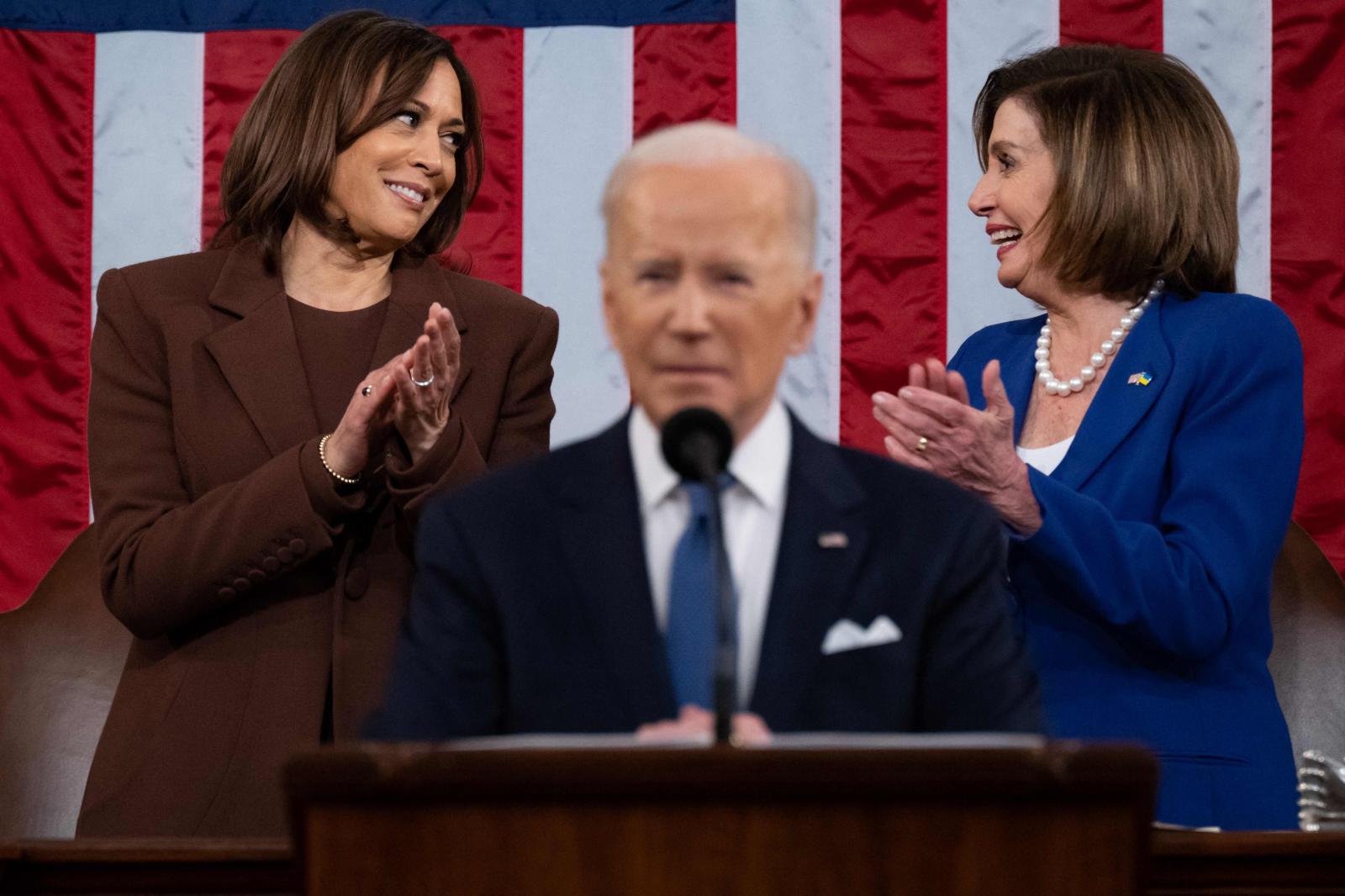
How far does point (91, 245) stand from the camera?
3193 millimetres

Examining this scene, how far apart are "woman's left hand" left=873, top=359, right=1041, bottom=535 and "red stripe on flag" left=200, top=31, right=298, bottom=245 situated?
5.94 feet

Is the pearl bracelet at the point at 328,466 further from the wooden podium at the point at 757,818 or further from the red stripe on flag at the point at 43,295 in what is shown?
the red stripe on flag at the point at 43,295

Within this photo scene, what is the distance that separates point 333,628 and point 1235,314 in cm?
123

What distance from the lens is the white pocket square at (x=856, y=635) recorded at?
4.15 ft

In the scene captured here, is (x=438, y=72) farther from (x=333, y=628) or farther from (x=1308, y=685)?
(x=1308, y=685)

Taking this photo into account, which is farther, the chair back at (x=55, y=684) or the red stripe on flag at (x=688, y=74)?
the red stripe on flag at (x=688, y=74)

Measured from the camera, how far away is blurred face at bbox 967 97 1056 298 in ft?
7.27

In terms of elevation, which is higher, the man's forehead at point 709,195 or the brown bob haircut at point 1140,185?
the brown bob haircut at point 1140,185

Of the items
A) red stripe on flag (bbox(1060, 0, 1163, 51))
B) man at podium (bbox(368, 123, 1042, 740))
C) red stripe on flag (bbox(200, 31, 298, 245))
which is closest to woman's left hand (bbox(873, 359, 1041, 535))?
man at podium (bbox(368, 123, 1042, 740))

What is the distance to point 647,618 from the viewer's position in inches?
49.9

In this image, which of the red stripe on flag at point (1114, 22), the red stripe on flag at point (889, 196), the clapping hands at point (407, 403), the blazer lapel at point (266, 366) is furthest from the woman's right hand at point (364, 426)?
the red stripe on flag at point (1114, 22)

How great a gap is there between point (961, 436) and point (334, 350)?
2.92 feet

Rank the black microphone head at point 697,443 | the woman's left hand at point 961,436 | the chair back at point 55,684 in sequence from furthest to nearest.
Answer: the chair back at point 55,684 → the woman's left hand at point 961,436 → the black microphone head at point 697,443

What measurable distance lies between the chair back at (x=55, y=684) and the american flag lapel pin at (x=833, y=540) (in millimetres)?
1712
